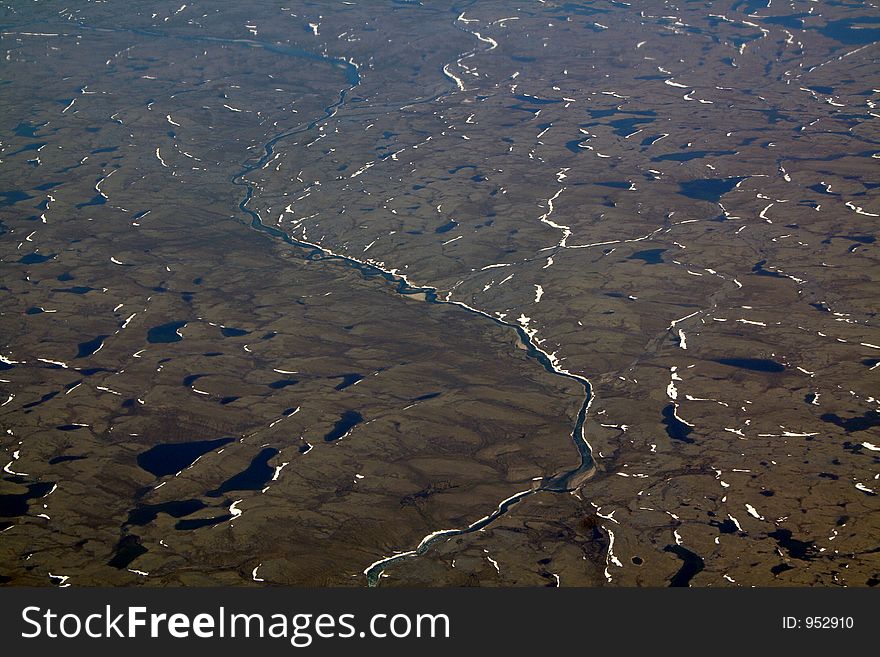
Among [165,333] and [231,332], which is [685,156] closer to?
A: [231,332]

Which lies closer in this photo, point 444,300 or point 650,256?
point 444,300

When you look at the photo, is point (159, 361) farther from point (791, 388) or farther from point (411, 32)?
point (411, 32)

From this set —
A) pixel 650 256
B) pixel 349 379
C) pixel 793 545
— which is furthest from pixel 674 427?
pixel 650 256

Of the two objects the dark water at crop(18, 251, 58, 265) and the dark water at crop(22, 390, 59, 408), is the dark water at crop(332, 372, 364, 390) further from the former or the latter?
the dark water at crop(18, 251, 58, 265)

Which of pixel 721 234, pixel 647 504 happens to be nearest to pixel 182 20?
pixel 721 234

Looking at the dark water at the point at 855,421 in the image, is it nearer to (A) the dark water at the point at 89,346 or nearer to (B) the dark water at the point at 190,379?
(B) the dark water at the point at 190,379

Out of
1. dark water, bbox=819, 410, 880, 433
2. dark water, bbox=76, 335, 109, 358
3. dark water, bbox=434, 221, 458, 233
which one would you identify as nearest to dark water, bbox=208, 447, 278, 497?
dark water, bbox=76, 335, 109, 358

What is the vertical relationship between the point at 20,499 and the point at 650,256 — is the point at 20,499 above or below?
above
